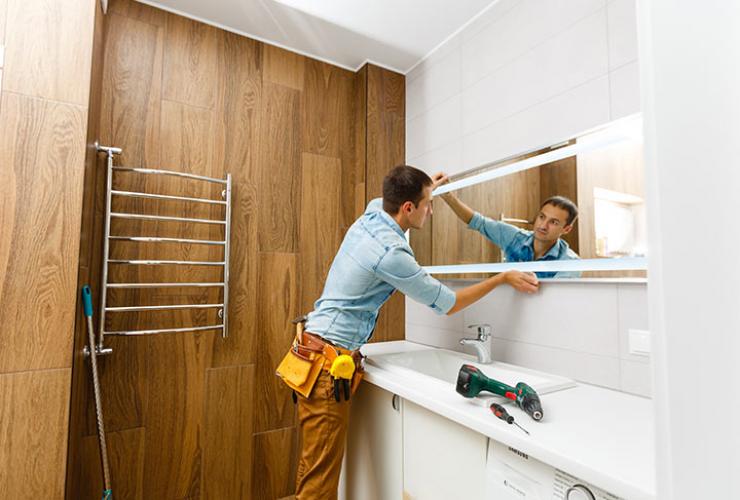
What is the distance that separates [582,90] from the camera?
1.40m

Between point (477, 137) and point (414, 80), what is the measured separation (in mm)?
729

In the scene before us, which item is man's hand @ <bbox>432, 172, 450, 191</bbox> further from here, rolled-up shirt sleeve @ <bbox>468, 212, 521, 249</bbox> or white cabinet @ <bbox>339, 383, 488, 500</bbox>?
white cabinet @ <bbox>339, 383, 488, 500</bbox>

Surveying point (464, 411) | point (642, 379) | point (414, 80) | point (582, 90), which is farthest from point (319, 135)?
point (642, 379)

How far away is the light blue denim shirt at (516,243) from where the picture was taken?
1.40m

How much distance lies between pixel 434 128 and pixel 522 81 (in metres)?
0.58

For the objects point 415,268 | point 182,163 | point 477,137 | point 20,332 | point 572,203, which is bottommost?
point 20,332

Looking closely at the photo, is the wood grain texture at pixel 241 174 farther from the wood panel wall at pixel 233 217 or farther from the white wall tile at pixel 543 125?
the white wall tile at pixel 543 125

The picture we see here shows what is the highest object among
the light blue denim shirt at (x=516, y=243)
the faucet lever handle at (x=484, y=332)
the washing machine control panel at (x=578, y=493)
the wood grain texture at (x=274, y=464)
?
the light blue denim shirt at (x=516, y=243)

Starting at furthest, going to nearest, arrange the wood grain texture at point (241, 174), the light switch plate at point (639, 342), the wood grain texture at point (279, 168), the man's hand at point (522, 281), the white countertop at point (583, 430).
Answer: the wood grain texture at point (279, 168) → the wood grain texture at point (241, 174) → the man's hand at point (522, 281) → the light switch plate at point (639, 342) → the white countertop at point (583, 430)

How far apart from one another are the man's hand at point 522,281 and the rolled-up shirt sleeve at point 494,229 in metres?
0.16

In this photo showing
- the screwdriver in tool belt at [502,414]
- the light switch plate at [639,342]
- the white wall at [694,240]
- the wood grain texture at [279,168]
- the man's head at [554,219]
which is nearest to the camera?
the white wall at [694,240]

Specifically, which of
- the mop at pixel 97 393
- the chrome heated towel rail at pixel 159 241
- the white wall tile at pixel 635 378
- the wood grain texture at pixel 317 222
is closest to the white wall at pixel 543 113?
the white wall tile at pixel 635 378

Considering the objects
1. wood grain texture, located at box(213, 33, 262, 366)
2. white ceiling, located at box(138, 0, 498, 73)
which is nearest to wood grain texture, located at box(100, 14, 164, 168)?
white ceiling, located at box(138, 0, 498, 73)

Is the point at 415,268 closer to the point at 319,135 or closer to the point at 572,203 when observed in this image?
the point at 572,203
